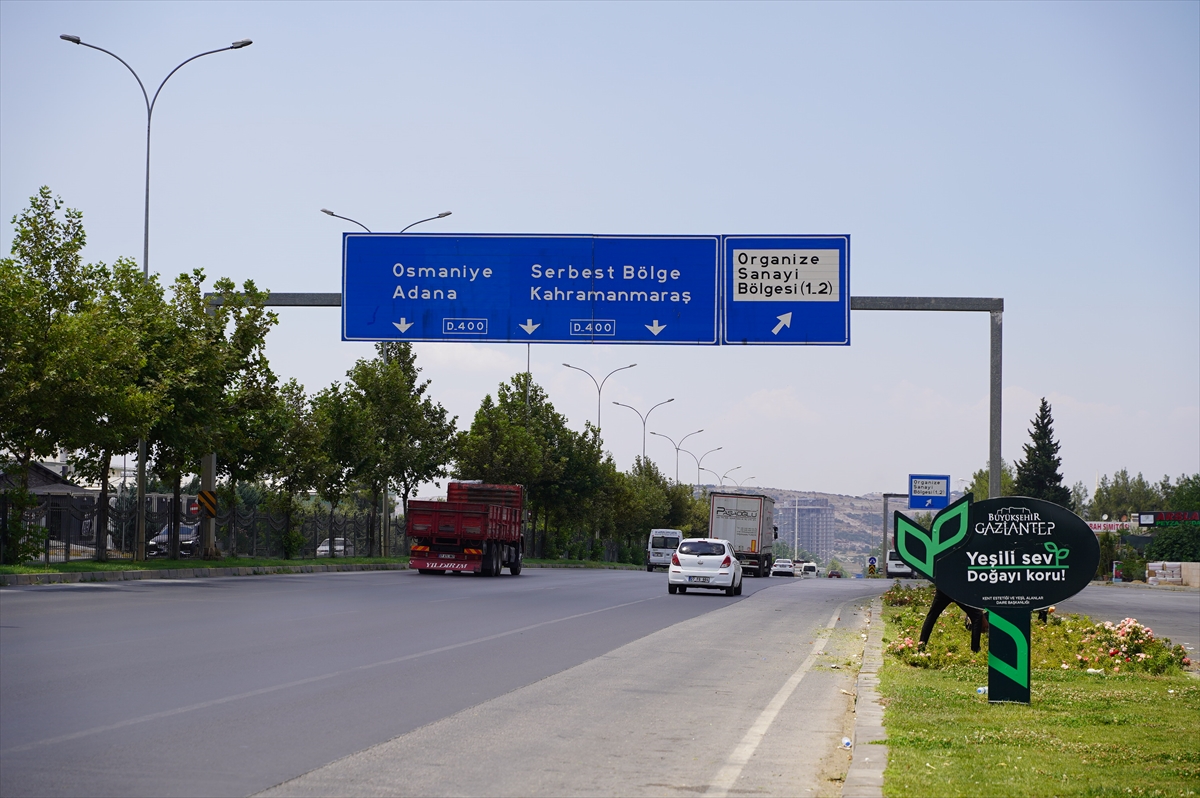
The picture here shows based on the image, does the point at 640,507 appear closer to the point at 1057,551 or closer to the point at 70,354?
the point at 70,354

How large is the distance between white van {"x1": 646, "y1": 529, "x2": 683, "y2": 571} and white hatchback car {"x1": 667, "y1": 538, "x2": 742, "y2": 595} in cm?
4109

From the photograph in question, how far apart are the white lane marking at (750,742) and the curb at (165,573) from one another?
18477mm

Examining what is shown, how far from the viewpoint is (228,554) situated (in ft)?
152

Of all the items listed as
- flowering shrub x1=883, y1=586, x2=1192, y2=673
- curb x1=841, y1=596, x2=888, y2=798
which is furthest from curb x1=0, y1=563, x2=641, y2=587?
curb x1=841, y1=596, x2=888, y2=798

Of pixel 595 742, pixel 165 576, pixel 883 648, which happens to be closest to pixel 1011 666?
pixel 595 742

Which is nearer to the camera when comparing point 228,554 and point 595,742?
point 595,742

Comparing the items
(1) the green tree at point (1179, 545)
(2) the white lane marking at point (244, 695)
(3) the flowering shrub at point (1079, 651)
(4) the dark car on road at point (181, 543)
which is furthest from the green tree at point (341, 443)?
(1) the green tree at point (1179, 545)

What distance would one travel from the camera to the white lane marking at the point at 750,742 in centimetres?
781

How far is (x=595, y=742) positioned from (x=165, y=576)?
26459 millimetres

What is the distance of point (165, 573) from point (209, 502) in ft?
15.1

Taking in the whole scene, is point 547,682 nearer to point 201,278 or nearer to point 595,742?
point 595,742

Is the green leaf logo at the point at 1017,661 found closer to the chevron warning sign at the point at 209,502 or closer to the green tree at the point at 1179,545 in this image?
the chevron warning sign at the point at 209,502

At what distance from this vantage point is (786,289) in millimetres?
27062

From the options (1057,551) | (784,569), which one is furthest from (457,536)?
(784,569)
